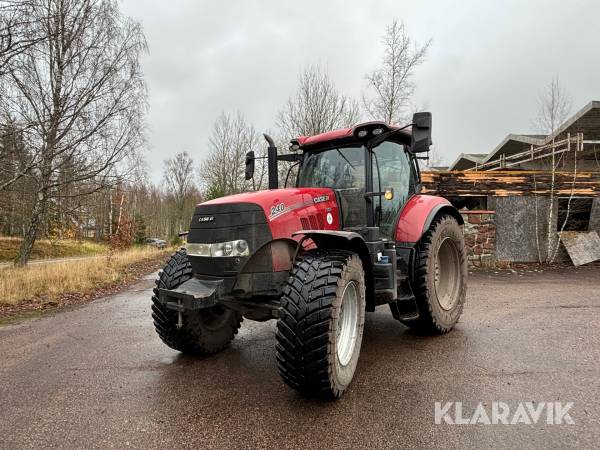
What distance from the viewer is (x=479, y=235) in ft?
31.7

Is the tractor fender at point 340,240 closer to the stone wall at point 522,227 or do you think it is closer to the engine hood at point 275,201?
the engine hood at point 275,201

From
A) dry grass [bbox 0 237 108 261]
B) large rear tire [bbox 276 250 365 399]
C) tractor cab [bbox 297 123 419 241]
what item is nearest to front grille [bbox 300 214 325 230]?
tractor cab [bbox 297 123 419 241]

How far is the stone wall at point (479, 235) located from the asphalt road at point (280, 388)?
4.78 meters

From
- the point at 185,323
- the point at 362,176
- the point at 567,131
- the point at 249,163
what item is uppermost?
the point at 567,131

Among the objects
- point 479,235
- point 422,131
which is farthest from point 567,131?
point 422,131

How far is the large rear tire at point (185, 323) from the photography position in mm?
3266

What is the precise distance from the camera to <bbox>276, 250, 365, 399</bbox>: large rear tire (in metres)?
2.46

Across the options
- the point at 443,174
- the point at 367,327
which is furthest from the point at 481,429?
the point at 443,174

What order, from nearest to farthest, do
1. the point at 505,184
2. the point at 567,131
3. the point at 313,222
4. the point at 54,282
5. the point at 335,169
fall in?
the point at 313,222, the point at 335,169, the point at 54,282, the point at 505,184, the point at 567,131

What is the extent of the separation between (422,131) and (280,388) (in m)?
2.50

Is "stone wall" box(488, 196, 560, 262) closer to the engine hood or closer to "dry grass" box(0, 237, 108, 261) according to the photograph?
the engine hood

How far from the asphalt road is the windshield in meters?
1.71

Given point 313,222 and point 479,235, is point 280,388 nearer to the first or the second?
point 313,222

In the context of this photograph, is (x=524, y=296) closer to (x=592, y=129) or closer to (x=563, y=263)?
(x=563, y=263)
